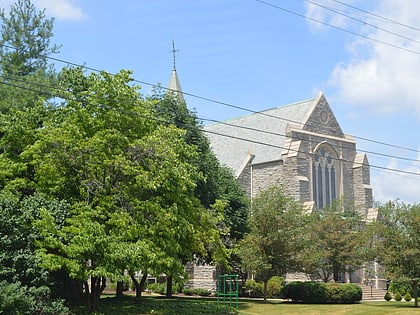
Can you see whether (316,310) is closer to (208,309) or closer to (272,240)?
(272,240)

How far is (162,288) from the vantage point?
41531mm

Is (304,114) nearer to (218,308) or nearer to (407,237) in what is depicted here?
(407,237)

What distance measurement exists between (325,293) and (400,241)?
5311 mm

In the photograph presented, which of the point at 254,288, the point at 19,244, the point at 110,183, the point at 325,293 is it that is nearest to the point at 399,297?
the point at 325,293

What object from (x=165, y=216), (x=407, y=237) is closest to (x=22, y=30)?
(x=165, y=216)

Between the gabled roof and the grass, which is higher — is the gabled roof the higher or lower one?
the higher one

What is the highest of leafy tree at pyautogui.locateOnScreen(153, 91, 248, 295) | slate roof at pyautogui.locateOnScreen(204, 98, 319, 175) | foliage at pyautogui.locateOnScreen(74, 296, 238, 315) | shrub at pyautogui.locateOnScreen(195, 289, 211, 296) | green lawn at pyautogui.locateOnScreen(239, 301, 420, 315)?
slate roof at pyautogui.locateOnScreen(204, 98, 319, 175)

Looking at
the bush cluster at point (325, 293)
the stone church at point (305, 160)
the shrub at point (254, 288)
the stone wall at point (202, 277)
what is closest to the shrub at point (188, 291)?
the stone wall at point (202, 277)

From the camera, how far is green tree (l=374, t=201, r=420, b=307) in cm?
2964

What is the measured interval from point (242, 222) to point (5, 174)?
16807mm

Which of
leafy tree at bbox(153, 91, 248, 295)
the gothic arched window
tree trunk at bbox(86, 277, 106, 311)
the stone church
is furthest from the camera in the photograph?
the gothic arched window

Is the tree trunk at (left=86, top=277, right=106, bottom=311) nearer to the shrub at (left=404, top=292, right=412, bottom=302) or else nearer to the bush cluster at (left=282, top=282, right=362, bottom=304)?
the bush cluster at (left=282, top=282, right=362, bottom=304)

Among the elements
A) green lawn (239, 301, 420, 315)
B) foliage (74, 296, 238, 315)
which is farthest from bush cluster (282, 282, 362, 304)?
foliage (74, 296, 238, 315)

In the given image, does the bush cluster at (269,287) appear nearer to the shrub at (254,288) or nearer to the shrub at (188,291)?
the shrub at (254,288)
